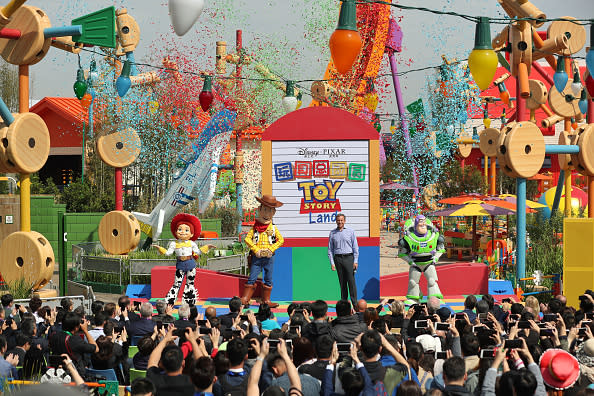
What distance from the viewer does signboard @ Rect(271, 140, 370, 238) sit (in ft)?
43.4

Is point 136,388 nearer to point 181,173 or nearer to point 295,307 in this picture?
point 295,307

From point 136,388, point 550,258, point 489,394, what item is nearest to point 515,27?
point 550,258

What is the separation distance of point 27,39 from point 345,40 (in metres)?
6.43

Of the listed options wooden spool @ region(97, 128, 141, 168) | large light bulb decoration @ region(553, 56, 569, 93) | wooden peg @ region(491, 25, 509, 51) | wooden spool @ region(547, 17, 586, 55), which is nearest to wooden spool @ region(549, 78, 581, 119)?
wooden spool @ region(547, 17, 586, 55)

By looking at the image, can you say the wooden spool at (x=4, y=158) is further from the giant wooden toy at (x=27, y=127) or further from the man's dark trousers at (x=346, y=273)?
the man's dark trousers at (x=346, y=273)

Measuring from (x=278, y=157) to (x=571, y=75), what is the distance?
947 cm

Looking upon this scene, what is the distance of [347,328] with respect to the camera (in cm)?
732

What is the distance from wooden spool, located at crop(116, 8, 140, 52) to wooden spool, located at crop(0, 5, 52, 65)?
260 inches

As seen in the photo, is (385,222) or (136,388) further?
(385,222)

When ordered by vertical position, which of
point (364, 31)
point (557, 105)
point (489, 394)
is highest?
point (364, 31)

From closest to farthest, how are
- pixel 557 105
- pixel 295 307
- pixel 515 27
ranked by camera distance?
pixel 295 307, pixel 515 27, pixel 557 105

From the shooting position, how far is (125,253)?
17.0m

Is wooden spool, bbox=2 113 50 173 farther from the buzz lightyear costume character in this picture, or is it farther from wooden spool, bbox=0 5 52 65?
the buzz lightyear costume character

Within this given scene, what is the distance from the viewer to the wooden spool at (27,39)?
475 inches
